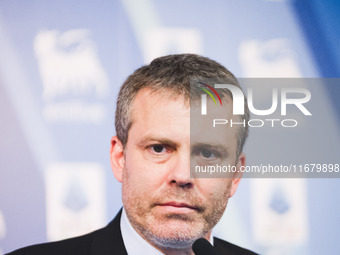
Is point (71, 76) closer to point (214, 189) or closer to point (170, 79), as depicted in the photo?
point (170, 79)

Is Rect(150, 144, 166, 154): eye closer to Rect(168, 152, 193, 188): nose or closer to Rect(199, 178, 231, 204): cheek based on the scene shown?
Rect(168, 152, 193, 188): nose

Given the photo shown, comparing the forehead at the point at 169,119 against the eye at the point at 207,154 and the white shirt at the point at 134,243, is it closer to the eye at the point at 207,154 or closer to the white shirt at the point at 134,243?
the eye at the point at 207,154

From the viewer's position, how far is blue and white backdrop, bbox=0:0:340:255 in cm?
240

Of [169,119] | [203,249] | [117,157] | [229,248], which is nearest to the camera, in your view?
[203,249]

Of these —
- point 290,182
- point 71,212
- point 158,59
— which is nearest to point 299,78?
point 290,182

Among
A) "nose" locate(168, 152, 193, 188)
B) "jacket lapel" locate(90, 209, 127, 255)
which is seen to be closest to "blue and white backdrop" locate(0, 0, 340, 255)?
"jacket lapel" locate(90, 209, 127, 255)

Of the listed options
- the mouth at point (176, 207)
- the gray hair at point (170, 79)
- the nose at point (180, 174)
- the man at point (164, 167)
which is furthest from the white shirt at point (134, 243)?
the gray hair at point (170, 79)

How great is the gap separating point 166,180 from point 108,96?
0.65m

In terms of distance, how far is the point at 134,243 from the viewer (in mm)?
2096

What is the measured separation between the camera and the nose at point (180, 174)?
2.00 m

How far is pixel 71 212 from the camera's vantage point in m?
2.38

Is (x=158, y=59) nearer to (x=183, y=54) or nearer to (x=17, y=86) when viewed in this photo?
(x=183, y=54)

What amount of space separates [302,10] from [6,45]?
62.9 inches

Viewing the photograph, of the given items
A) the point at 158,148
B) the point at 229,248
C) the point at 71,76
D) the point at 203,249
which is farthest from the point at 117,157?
the point at 203,249
